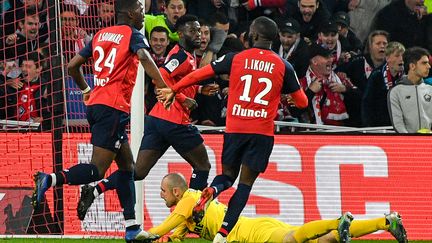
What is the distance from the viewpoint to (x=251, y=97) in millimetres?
12492

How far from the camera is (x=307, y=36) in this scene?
18422 millimetres

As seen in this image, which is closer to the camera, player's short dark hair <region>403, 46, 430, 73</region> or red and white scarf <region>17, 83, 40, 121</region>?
red and white scarf <region>17, 83, 40, 121</region>

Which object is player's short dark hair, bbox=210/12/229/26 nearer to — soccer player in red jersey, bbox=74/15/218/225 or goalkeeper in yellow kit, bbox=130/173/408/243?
soccer player in red jersey, bbox=74/15/218/225

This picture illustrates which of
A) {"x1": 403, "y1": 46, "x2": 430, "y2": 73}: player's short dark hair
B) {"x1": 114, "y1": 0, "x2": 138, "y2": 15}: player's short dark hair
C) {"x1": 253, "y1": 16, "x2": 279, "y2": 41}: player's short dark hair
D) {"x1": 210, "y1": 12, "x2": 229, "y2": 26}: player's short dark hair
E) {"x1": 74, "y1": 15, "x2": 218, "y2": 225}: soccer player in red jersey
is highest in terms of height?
{"x1": 210, "y1": 12, "x2": 229, "y2": 26}: player's short dark hair

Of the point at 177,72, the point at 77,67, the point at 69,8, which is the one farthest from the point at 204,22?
the point at 77,67

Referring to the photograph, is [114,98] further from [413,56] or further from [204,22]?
[413,56]

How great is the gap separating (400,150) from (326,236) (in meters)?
3.87

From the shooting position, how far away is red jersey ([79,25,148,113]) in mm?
12484

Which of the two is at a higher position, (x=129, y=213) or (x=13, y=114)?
(x=13, y=114)

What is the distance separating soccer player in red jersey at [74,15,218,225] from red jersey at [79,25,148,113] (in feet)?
5.70

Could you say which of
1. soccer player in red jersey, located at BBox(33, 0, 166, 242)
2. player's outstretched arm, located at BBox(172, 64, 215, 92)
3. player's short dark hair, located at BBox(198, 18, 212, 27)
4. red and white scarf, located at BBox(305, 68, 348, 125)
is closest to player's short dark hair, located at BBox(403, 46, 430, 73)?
red and white scarf, located at BBox(305, 68, 348, 125)

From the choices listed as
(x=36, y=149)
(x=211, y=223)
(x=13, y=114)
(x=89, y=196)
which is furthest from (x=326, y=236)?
(x=13, y=114)

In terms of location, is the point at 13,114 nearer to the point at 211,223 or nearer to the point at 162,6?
the point at 162,6

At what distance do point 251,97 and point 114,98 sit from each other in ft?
4.26
